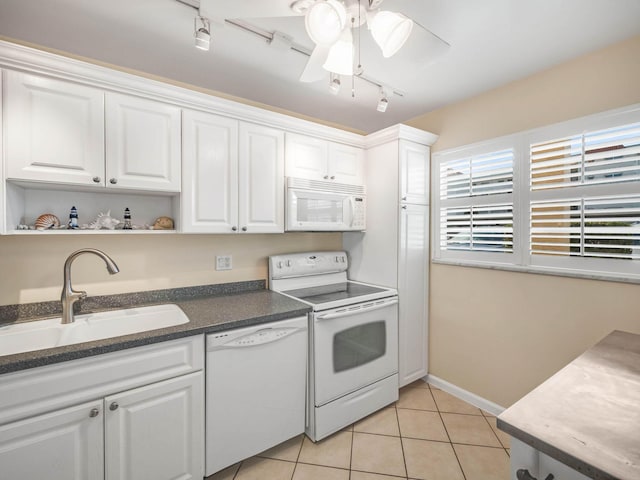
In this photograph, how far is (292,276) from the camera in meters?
2.47

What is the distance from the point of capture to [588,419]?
2.78 feet

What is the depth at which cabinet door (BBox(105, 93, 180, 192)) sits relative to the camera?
5.30ft

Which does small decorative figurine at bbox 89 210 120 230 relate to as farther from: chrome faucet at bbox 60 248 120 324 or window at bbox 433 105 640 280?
window at bbox 433 105 640 280

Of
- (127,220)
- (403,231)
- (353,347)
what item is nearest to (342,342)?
(353,347)

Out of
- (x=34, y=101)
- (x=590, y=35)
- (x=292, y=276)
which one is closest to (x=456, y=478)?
(x=292, y=276)

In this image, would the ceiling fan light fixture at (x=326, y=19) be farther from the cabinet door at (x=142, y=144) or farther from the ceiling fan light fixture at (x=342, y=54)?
the cabinet door at (x=142, y=144)

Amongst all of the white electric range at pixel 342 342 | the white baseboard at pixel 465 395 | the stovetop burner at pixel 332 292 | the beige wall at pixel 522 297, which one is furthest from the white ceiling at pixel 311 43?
the white baseboard at pixel 465 395

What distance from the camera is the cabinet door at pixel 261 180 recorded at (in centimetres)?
204

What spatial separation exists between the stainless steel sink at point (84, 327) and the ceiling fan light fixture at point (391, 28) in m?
1.63

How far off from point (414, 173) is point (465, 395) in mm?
1865

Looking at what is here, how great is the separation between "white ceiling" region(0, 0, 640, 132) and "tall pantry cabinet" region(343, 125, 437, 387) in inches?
17.8

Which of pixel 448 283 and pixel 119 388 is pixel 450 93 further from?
pixel 119 388

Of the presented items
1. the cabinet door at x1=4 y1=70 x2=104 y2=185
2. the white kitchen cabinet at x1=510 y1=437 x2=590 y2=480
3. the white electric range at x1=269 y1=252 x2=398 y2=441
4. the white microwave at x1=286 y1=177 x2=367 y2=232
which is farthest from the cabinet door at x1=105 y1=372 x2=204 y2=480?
the white kitchen cabinet at x1=510 y1=437 x2=590 y2=480

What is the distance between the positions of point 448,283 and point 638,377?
146 centimetres
